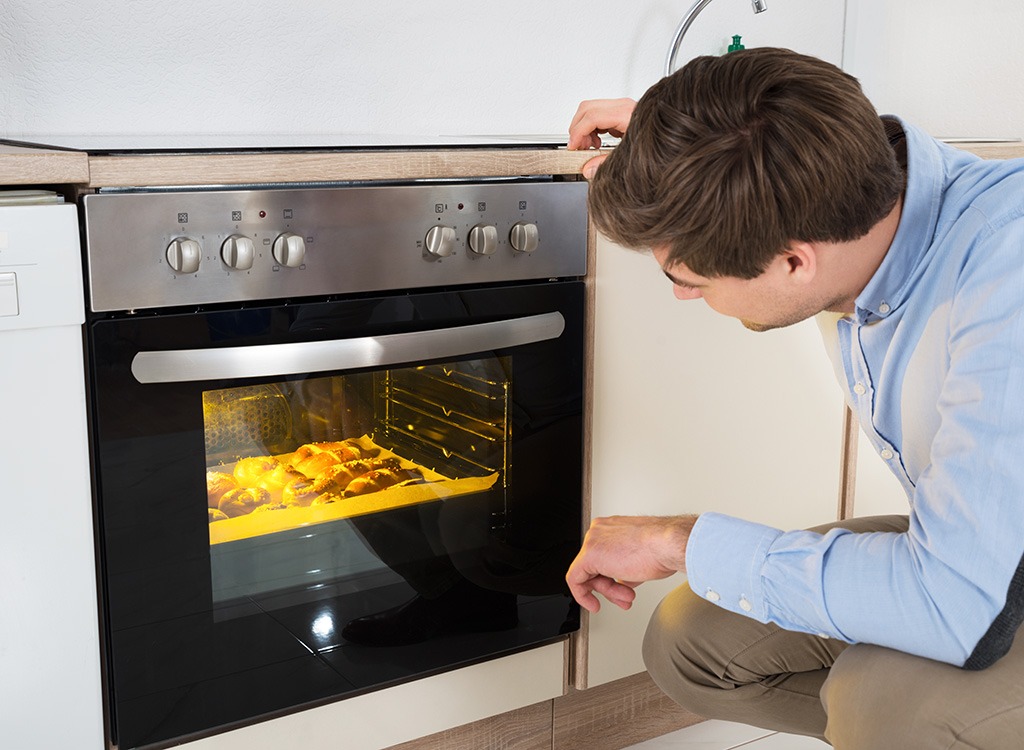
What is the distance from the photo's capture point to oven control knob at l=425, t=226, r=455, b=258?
1.36m

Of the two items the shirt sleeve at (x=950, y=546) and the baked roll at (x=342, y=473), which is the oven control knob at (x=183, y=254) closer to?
the baked roll at (x=342, y=473)

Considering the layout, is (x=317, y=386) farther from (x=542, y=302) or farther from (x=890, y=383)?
(x=890, y=383)

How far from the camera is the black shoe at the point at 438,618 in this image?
1.45 meters

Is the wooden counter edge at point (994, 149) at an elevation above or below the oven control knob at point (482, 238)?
above

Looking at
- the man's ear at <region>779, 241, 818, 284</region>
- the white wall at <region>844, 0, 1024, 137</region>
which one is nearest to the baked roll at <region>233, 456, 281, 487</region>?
the man's ear at <region>779, 241, 818, 284</region>

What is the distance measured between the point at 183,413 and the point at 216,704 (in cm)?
36

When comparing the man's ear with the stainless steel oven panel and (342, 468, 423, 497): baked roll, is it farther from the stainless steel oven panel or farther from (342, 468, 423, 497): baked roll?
(342, 468, 423, 497): baked roll

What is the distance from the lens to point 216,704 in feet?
4.43

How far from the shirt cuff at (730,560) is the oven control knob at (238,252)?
1.83 feet

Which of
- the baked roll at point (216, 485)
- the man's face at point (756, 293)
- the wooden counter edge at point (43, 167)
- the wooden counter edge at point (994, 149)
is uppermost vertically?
the wooden counter edge at point (994, 149)

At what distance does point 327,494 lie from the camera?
140 centimetres

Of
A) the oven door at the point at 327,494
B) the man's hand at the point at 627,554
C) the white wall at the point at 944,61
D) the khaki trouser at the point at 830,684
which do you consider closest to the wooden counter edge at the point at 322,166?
the oven door at the point at 327,494

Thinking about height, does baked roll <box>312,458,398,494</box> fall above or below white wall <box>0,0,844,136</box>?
below

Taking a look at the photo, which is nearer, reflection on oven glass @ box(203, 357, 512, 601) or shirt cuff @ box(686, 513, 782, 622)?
shirt cuff @ box(686, 513, 782, 622)
